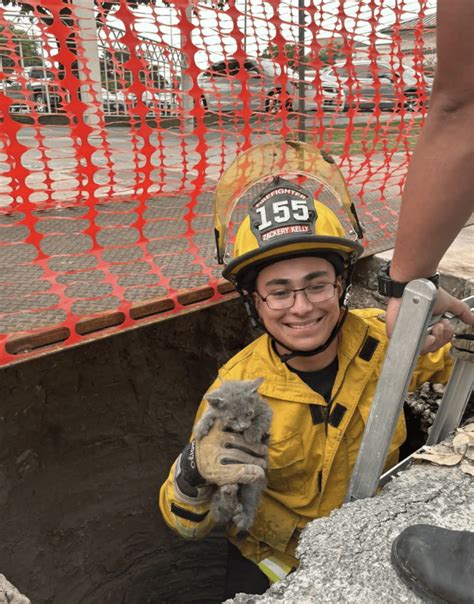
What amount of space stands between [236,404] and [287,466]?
58 cm

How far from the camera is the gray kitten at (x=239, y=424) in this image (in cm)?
160

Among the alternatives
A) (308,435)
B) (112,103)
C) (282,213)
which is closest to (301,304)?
(282,213)

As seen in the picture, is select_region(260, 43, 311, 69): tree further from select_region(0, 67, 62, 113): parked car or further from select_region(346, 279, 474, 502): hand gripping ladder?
select_region(346, 279, 474, 502): hand gripping ladder

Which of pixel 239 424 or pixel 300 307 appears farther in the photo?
pixel 300 307

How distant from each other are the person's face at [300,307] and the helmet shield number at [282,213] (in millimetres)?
128

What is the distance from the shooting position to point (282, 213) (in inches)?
79.8

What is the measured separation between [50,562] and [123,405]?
1013 mm

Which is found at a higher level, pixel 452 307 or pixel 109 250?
pixel 452 307

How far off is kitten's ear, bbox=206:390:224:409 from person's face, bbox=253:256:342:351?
21.2 inches

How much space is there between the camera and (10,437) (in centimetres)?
293

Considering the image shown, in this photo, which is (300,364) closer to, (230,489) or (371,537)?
(230,489)

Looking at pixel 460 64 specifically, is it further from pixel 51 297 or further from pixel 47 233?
pixel 47 233

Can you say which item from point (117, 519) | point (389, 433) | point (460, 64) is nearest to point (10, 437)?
point (117, 519)

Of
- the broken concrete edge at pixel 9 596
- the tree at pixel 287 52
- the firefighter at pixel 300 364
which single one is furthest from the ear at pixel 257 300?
the tree at pixel 287 52
